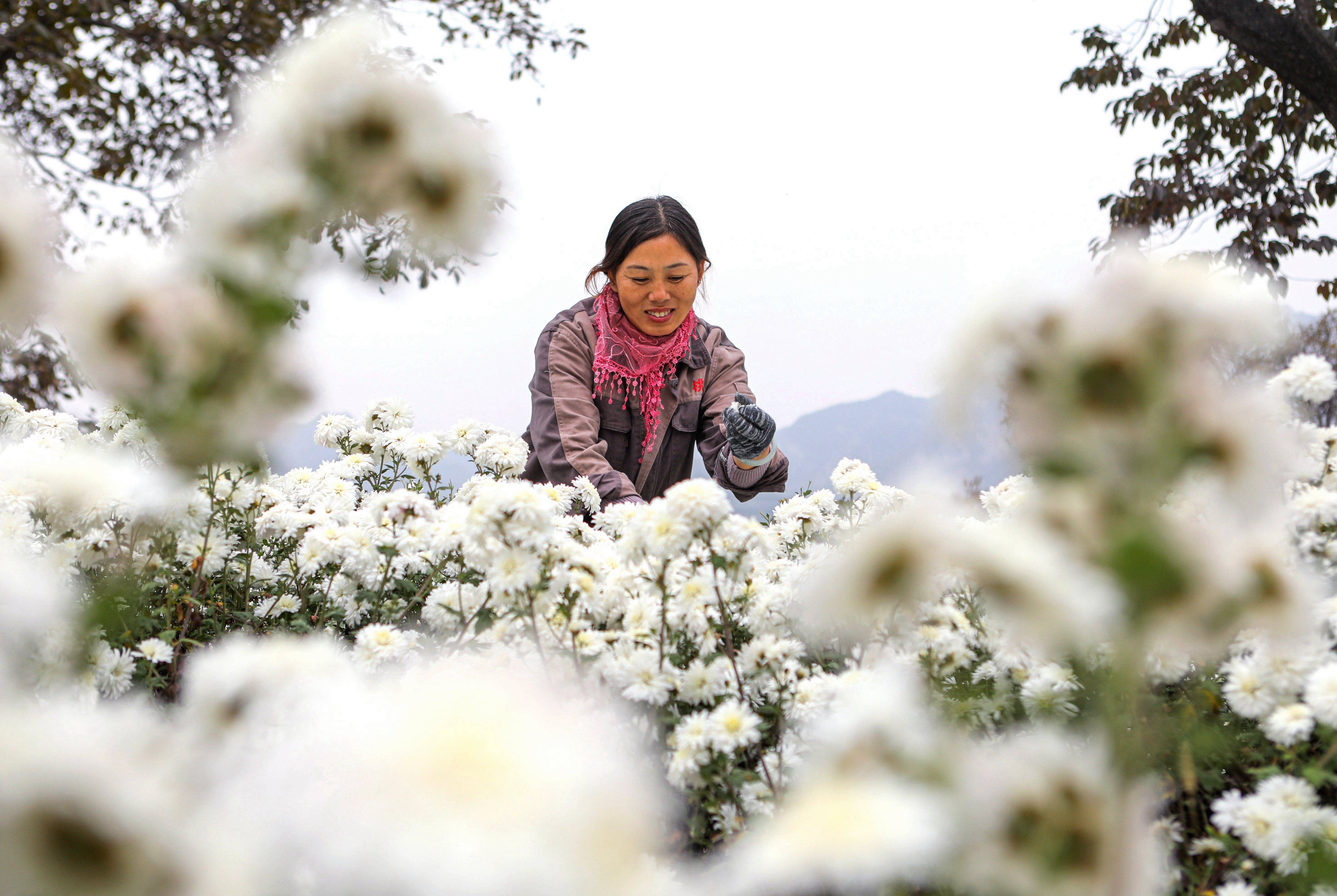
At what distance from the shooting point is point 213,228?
0.70 metres

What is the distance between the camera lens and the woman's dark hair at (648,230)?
373 centimetres

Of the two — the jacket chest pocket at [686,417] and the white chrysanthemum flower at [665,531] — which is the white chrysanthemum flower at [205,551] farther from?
the jacket chest pocket at [686,417]

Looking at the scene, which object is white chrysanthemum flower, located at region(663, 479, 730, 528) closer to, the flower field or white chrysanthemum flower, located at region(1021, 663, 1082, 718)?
the flower field

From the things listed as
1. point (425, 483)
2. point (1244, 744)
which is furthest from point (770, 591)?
point (425, 483)

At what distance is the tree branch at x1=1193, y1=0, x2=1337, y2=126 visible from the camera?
5.45 metres

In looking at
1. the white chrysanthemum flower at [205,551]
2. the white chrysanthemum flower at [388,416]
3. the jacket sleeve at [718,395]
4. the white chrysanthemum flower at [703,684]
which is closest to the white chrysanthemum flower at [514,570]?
the white chrysanthemum flower at [703,684]

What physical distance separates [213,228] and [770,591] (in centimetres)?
114

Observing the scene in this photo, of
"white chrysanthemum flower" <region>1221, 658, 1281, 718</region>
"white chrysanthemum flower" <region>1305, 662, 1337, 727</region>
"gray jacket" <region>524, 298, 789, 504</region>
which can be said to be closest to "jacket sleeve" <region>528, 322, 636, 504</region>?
"gray jacket" <region>524, 298, 789, 504</region>

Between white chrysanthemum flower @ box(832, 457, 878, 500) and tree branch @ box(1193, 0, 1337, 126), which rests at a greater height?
tree branch @ box(1193, 0, 1337, 126)

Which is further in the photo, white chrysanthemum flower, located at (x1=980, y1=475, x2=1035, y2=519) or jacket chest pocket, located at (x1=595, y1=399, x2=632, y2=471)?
jacket chest pocket, located at (x1=595, y1=399, x2=632, y2=471)

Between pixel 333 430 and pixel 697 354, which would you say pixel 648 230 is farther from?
pixel 333 430

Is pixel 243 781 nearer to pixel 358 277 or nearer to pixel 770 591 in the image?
pixel 358 277

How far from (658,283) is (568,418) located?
71cm

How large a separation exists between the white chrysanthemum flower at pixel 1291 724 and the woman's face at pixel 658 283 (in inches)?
113
